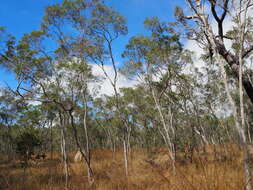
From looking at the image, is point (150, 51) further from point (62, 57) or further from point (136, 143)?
point (136, 143)

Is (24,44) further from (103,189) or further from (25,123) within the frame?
(25,123)

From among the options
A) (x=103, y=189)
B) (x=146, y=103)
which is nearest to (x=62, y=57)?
(x=103, y=189)

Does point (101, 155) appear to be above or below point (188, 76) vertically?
below

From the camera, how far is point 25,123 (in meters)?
22.6

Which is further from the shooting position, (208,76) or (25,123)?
(25,123)

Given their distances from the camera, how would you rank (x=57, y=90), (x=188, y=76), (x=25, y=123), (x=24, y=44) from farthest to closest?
1. (x=25, y=123)
2. (x=188, y=76)
3. (x=57, y=90)
4. (x=24, y=44)

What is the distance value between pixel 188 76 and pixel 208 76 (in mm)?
2837

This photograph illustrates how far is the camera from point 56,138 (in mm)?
38406

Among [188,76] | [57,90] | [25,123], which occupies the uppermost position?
[188,76]

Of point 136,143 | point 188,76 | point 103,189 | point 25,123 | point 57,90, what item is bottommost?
point 136,143

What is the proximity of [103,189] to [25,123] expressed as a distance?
22.1 meters

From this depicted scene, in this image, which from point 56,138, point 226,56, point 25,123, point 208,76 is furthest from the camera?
point 56,138

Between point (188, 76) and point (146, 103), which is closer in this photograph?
point (188, 76)

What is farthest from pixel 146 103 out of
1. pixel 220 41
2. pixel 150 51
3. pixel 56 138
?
pixel 56 138
